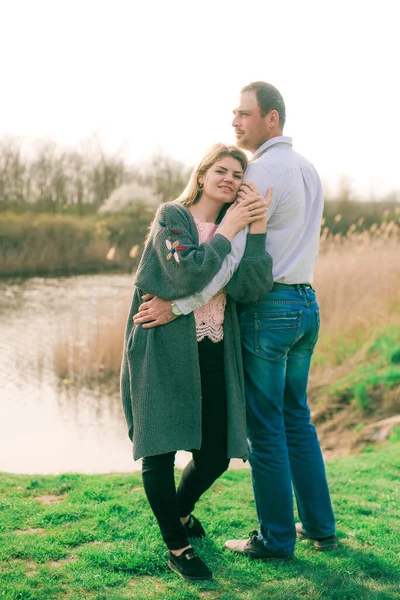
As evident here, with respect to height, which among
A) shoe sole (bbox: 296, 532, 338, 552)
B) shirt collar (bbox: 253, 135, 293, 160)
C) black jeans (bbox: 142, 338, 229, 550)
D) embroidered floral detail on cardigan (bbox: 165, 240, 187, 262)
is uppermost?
shirt collar (bbox: 253, 135, 293, 160)

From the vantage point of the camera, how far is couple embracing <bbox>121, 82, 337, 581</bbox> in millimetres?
2600

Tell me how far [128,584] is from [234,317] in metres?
1.09

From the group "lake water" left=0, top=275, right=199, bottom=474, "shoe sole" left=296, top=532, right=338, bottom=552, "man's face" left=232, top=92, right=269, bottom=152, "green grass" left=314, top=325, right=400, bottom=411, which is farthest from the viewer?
"green grass" left=314, top=325, right=400, bottom=411

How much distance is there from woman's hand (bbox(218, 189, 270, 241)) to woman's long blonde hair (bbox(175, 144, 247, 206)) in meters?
0.16

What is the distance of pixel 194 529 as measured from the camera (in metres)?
3.06

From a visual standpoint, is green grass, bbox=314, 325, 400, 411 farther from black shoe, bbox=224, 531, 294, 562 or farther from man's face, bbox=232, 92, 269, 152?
man's face, bbox=232, 92, 269, 152

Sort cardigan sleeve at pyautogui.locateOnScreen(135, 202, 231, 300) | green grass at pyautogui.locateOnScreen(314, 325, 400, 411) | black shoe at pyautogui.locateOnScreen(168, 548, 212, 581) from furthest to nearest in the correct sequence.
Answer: green grass at pyautogui.locateOnScreen(314, 325, 400, 411) → black shoe at pyautogui.locateOnScreen(168, 548, 212, 581) → cardigan sleeve at pyautogui.locateOnScreen(135, 202, 231, 300)

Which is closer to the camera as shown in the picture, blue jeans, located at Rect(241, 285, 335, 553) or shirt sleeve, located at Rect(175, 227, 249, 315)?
shirt sleeve, located at Rect(175, 227, 249, 315)

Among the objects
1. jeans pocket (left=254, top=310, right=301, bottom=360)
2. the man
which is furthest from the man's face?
jeans pocket (left=254, top=310, right=301, bottom=360)

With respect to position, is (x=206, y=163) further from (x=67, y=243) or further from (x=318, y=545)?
(x=67, y=243)

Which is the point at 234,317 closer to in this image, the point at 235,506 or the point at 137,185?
the point at 235,506

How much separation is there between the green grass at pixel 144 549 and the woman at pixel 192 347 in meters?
0.17

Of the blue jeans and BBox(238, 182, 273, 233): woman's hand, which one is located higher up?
BBox(238, 182, 273, 233): woman's hand

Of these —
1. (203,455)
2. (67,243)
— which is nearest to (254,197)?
(203,455)
